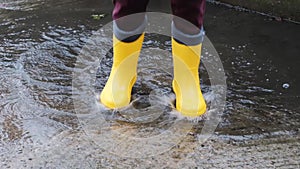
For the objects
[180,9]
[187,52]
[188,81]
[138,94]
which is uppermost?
[180,9]

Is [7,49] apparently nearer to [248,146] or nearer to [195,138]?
[195,138]

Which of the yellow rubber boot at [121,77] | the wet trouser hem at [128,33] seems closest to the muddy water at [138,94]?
the yellow rubber boot at [121,77]

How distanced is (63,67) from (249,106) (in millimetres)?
826

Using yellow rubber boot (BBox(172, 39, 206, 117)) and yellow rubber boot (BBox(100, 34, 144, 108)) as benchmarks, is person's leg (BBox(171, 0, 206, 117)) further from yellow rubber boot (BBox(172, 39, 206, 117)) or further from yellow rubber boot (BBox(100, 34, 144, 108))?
yellow rubber boot (BBox(100, 34, 144, 108))

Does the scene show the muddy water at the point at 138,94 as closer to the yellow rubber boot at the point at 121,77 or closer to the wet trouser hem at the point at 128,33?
the yellow rubber boot at the point at 121,77

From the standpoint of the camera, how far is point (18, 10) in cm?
272

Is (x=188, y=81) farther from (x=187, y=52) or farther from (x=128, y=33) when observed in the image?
(x=128, y=33)

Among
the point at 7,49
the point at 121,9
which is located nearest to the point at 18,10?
the point at 7,49

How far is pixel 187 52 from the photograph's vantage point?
1.71 m

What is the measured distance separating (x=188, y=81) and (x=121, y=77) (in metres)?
0.26

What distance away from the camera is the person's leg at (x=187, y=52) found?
1646 mm

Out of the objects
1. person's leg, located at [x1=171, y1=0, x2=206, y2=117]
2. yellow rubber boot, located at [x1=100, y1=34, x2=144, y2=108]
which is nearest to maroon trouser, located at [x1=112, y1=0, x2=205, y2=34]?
person's leg, located at [x1=171, y1=0, x2=206, y2=117]

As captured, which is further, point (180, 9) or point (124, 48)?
point (124, 48)

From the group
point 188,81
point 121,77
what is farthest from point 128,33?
point 188,81
